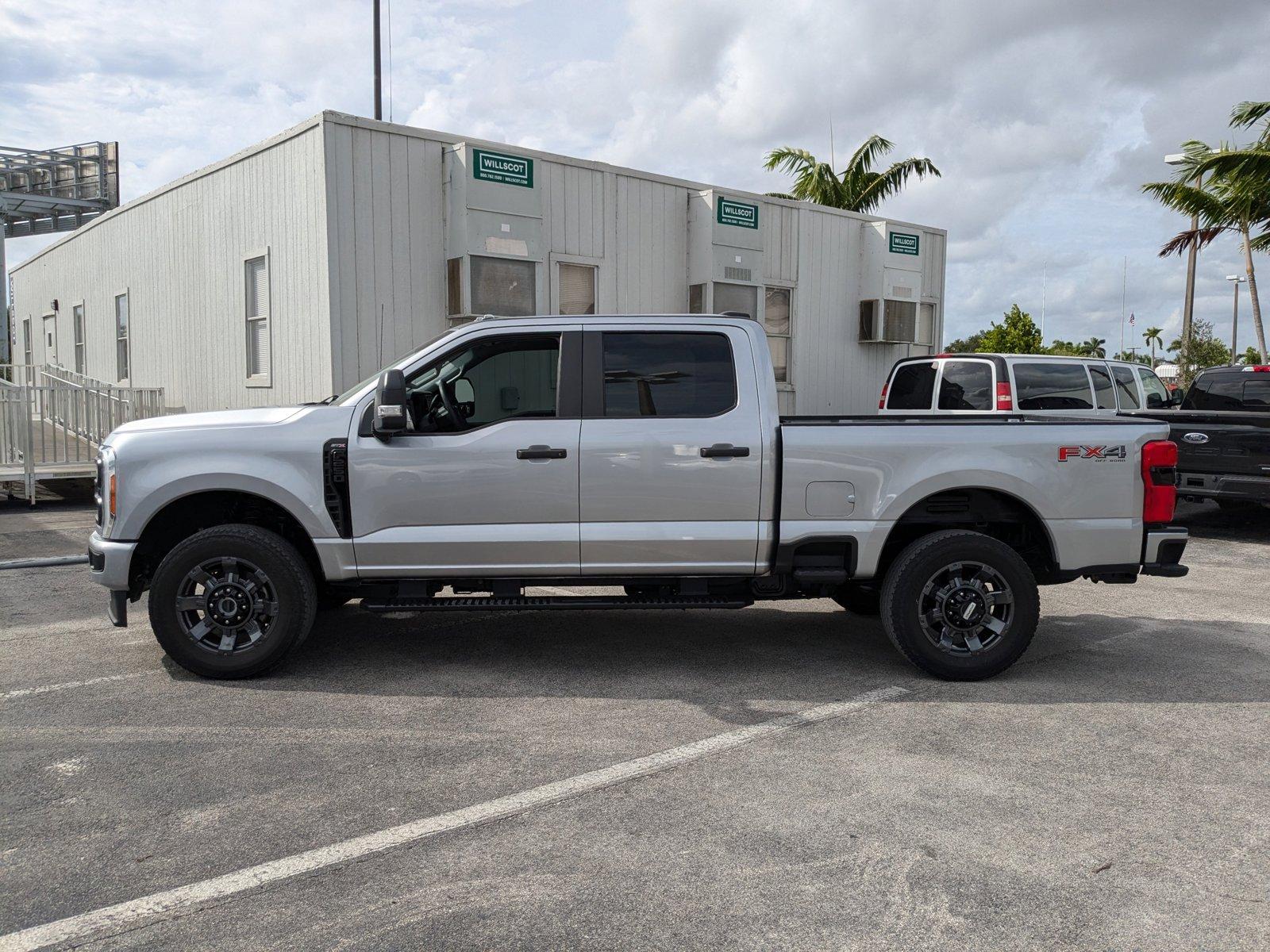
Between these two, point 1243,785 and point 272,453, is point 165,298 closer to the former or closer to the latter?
point 272,453

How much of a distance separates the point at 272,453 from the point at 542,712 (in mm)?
2013

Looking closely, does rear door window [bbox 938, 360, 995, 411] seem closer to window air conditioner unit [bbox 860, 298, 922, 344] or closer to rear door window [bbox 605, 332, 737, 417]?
window air conditioner unit [bbox 860, 298, 922, 344]

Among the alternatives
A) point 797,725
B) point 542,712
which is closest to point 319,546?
point 542,712

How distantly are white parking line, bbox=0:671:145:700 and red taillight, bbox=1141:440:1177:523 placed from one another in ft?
18.5

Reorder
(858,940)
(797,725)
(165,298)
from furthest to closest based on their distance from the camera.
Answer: (165,298) < (797,725) < (858,940)

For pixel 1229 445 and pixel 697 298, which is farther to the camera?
pixel 697 298

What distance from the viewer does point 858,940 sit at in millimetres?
3033

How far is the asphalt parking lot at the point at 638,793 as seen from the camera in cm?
315

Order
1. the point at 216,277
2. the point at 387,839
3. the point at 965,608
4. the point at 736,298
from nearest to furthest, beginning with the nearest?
1. the point at 387,839
2. the point at 965,608
3. the point at 216,277
4. the point at 736,298

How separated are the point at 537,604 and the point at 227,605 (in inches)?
64.8

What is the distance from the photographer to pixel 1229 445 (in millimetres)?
10562

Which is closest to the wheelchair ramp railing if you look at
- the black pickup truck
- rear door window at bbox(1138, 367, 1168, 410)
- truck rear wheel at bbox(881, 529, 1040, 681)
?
truck rear wheel at bbox(881, 529, 1040, 681)

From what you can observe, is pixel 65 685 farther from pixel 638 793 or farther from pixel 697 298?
pixel 697 298

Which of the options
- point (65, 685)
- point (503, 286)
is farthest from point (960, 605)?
point (503, 286)
